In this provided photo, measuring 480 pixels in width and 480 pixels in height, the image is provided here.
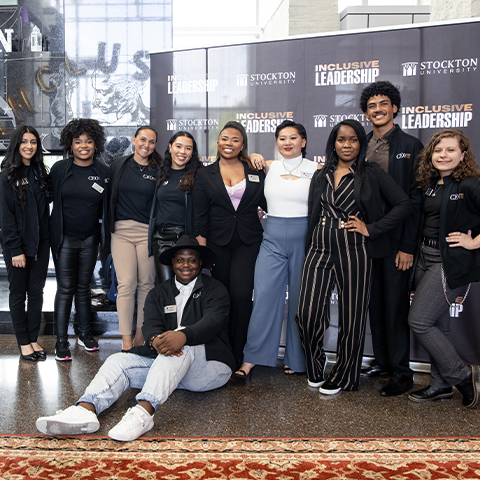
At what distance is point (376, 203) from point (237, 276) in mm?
983

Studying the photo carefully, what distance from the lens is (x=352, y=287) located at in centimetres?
266

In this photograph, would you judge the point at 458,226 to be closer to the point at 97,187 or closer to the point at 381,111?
the point at 381,111

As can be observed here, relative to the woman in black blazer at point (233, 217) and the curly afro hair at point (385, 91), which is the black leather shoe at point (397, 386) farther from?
the curly afro hair at point (385, 91)

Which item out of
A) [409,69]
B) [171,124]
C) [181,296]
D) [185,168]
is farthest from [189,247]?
[409,69]

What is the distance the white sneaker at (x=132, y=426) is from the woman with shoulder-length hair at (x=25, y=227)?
1.55m

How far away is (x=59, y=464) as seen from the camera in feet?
6.46

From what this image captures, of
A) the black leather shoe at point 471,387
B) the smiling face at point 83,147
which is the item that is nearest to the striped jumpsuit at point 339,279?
the black leather shoe at point 471,387

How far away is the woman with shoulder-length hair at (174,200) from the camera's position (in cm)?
310

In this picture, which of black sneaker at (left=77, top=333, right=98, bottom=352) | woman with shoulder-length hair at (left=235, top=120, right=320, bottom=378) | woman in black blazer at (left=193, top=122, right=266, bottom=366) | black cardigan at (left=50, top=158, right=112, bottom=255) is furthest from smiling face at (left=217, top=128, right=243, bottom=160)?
black sneaker at (left=77, top=333, right=98, bottom=352)

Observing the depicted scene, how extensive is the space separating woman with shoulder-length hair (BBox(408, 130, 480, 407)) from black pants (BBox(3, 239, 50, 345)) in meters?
2.59

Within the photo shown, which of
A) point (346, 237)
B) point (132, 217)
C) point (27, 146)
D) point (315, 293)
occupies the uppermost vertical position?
point (27, 146)

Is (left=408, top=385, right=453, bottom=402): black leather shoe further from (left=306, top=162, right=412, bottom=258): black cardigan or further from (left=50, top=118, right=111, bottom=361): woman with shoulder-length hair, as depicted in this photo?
(left=50, top=118, right=111, bottom=361): woman with shoulder-length hair

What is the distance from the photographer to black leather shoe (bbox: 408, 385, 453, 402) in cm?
269

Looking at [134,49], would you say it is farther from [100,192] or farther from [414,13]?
[414,13]
